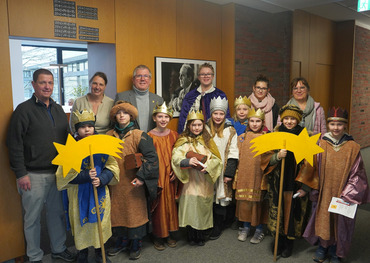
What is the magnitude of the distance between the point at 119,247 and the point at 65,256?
489 mm

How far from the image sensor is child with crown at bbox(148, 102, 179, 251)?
9.75 feet

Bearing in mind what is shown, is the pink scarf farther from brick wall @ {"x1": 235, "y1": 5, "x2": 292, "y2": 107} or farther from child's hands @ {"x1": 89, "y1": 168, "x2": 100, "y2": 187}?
child's hands @ {"x1": 89, "y1": 168, "x2": 100, "y2": 187}

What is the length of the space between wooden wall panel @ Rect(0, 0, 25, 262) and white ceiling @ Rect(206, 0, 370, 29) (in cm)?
301

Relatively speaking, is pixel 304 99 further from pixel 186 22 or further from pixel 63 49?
pixel 63 49

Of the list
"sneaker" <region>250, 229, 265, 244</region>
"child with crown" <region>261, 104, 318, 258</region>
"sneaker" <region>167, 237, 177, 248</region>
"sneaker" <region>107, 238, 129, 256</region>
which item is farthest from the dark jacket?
"sneaker" <region>250, 229, 265, 244</region>

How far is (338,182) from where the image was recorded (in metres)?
2.63

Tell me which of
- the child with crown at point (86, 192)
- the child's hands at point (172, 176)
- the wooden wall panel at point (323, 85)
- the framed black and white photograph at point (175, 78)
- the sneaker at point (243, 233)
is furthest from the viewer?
the wooden wall panel at point (323, 85)

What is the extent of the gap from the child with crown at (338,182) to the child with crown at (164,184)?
1.28 meters

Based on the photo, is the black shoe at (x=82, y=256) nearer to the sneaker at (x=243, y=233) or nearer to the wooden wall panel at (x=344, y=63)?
the sneaker at (x=243, y=233)

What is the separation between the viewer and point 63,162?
2270 millimetres

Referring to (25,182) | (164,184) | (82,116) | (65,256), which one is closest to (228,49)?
(164,184)

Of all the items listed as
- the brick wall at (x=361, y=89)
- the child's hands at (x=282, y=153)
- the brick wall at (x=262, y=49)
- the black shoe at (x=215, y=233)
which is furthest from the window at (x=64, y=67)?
the brick wall at (x=361, y=89)

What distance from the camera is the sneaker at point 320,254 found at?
9.25 ft

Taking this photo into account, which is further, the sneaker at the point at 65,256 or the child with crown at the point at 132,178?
the sneaker at the point at 65,256
